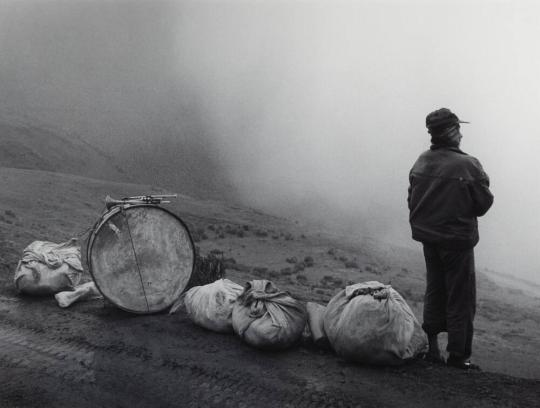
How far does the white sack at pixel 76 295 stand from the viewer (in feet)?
20.6

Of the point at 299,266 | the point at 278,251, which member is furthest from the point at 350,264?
the point at 278,251

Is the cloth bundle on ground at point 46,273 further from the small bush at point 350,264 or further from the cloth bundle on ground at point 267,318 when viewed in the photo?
the small bush at point 350,264

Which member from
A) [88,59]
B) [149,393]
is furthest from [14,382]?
[88,59]

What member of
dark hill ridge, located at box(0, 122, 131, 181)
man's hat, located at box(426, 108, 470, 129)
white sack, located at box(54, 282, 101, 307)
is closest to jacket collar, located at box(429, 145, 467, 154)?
man's hat, located at box(426, 108, 470, 129)

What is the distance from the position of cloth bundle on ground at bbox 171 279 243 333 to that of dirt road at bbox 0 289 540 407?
0.34 feet

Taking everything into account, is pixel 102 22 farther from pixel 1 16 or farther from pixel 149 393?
pixel 149 393

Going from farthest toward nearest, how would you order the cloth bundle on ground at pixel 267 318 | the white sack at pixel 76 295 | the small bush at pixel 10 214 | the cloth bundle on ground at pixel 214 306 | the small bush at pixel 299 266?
1. the small bush at pixel 299 266
2. the small bush at pixel 10 214
3. the white sack at pixel 76 295
4. the cloth bundle on ground at pixel 214 306
5. the cloth bundle on ground at pixel 267 318

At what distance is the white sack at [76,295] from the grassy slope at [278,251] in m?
1.53

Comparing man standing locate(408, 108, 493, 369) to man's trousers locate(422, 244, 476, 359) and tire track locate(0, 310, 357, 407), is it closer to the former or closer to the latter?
man's trousers locate(422, 244, 476, 359)

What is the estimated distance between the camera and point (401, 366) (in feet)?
14.8

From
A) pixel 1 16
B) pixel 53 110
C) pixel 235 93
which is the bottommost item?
pixel 53 110

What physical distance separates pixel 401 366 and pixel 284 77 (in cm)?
8180

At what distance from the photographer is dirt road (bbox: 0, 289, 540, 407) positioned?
13.3 ft

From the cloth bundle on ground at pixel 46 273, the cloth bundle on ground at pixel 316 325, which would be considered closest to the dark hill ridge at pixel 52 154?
the cloth bundle on ground at pixel 46 273
